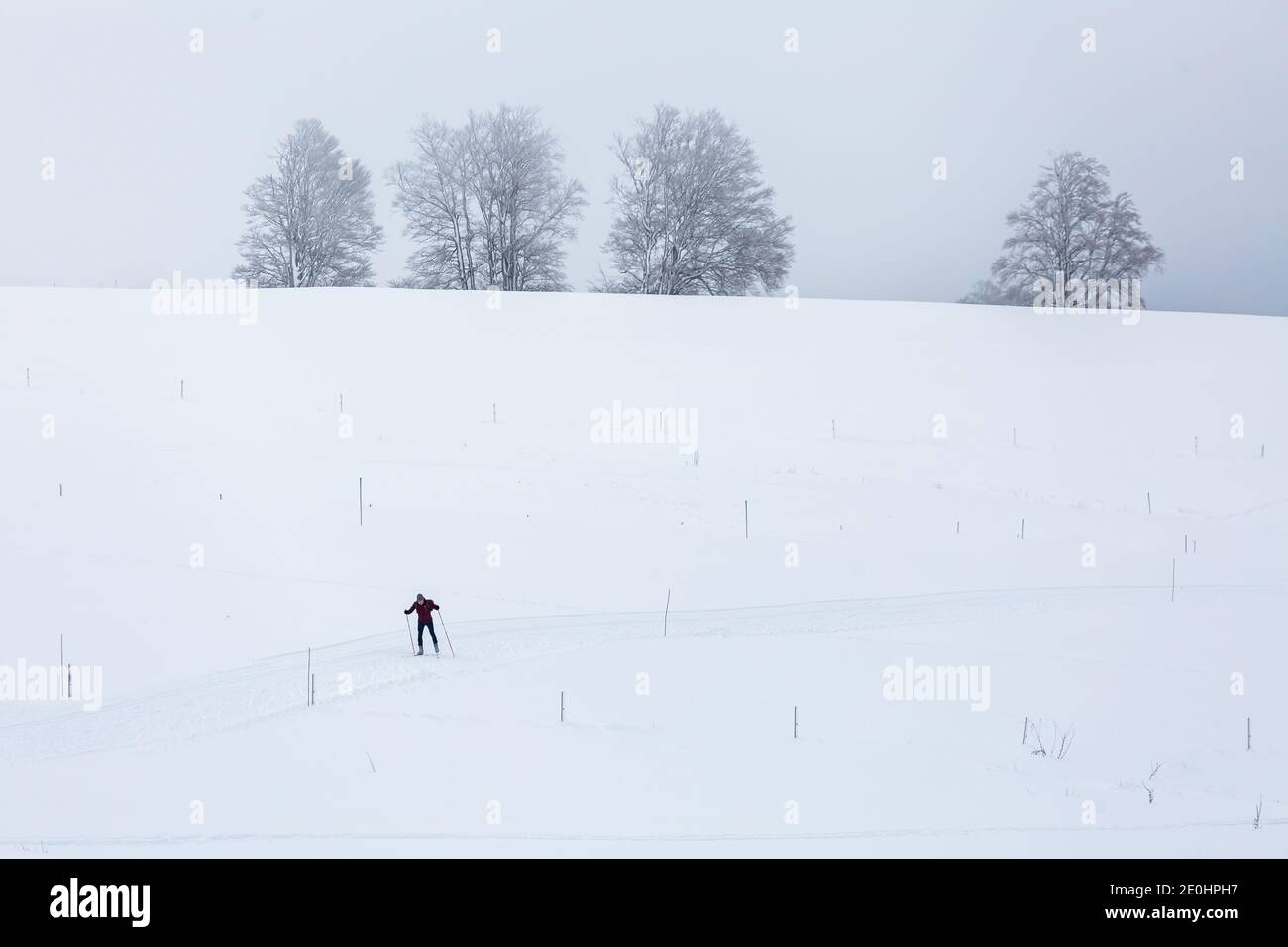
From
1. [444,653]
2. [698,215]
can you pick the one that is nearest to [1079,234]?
[698,215]

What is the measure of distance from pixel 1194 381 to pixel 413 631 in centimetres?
2902

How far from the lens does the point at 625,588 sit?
774 inches

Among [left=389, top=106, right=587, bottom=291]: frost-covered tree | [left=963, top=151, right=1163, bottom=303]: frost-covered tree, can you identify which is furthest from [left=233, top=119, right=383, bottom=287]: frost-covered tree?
[left=963, top=151, right=1163, bottom=303]: frost-covered tree

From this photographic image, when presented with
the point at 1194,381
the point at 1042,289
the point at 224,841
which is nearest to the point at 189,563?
the point at 224,841

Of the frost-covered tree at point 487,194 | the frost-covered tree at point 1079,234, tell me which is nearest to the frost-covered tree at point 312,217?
the frost-covered tree at point 487,194

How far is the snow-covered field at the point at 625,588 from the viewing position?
11516 millimetres

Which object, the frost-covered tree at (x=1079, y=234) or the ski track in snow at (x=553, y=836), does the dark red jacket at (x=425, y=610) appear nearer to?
the ski track in snow at (x=553, y=836)

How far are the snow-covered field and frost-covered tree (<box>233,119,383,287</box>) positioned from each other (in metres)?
10.3

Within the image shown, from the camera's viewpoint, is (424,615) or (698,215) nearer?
(424,615)

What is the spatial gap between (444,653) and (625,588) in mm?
4566

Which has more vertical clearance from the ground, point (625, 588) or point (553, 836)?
point (625, 588)

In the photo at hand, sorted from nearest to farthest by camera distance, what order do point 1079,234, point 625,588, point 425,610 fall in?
point 425,610 → point 625,588 → point 1079,234

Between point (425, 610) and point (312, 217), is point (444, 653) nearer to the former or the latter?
point (425, 610)

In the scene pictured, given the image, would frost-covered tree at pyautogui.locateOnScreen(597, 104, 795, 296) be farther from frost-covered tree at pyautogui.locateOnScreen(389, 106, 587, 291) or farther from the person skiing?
the person skiing
